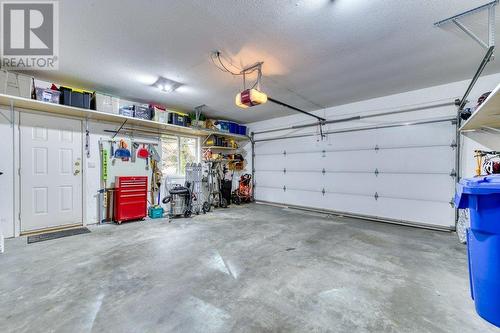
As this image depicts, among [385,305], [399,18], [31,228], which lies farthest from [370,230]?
[31,228]

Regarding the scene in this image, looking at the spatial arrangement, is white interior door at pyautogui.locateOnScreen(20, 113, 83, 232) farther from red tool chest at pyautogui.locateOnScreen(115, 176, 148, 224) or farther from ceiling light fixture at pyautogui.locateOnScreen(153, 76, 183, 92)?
ceiling light fixture at pyautogui.locateOnScreen(153, 76, 183, 92)

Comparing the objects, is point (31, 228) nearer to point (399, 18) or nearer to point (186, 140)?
point (186, 140)

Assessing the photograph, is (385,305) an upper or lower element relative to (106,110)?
lower

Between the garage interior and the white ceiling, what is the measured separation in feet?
0.10

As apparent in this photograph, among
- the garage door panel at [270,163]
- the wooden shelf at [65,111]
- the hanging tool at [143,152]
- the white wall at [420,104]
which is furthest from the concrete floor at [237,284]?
the garage door panel at [270,163]

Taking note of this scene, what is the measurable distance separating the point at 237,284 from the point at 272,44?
3.10m

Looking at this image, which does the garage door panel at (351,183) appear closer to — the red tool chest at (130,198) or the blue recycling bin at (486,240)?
the blue recycling bin at (486,240)

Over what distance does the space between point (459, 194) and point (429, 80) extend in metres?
3.87

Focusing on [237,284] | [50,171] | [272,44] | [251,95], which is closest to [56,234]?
[50,171]

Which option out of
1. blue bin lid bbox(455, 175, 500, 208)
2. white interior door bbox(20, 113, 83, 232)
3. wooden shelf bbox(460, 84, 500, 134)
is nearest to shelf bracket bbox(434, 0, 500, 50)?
wooden shelf bbox(460, 84, 500, 134)

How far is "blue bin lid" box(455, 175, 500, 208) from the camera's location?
1.33 meters

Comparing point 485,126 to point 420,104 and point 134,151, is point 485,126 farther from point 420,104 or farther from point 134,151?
point 134,151

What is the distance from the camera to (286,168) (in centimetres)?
711

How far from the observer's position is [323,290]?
218 centimetres
